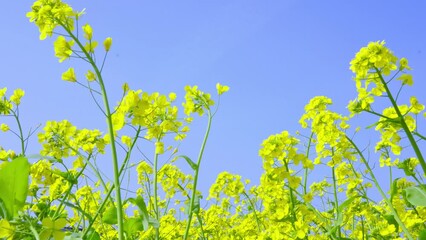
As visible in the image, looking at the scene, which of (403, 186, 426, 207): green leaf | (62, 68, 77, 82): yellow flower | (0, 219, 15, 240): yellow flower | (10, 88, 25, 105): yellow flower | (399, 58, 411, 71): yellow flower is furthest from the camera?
(10, 88, 25, 105): yellow flower

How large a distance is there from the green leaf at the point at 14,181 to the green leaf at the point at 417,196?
5.88 feet

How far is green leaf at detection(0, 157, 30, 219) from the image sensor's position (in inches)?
57.2

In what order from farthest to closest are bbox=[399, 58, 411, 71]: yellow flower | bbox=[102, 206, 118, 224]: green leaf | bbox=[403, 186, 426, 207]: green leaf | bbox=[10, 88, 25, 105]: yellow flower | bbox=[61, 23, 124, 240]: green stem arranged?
bbox=[10, 88, 25, 105]: yellow flower, bbox=[399, 58, 411, 71]: yellow flower, bbox=[403, 186, 426, 207]: green leaf, bbox=[102, 206, 118, 224]: green leaf, bbox=[61, 23, 124, 240]: green stem

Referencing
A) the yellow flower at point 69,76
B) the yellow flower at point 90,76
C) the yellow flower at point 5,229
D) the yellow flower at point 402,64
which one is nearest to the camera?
the yellow flower at point 5,229

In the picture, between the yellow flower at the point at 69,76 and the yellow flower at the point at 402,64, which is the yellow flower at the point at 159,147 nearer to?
the yellow flower at the point at 69,76

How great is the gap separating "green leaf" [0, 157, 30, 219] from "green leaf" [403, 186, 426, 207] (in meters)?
1.79

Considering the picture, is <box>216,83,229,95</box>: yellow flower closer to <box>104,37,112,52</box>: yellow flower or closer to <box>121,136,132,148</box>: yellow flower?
<box>121,136,132,148</box>: yellow flower

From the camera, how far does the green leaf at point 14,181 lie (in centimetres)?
145

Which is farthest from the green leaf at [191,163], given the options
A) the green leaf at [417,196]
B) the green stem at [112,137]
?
the green leaf at [417,196]

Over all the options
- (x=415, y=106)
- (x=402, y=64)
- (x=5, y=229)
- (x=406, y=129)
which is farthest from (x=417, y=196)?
(x=5, y=229)

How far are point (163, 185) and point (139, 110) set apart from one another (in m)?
1.94

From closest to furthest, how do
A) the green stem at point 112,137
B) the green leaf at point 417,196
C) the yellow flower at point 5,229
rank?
the yellow flower at point 5,229, the green stem at point 112,137, the green leaf at point 417,196

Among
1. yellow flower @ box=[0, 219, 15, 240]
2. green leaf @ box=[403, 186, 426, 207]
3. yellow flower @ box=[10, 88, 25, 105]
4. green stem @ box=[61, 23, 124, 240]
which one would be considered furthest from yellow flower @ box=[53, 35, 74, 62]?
green leaf @ box=[403, 186, 426, 207]

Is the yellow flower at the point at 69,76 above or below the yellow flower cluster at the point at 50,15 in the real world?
below
